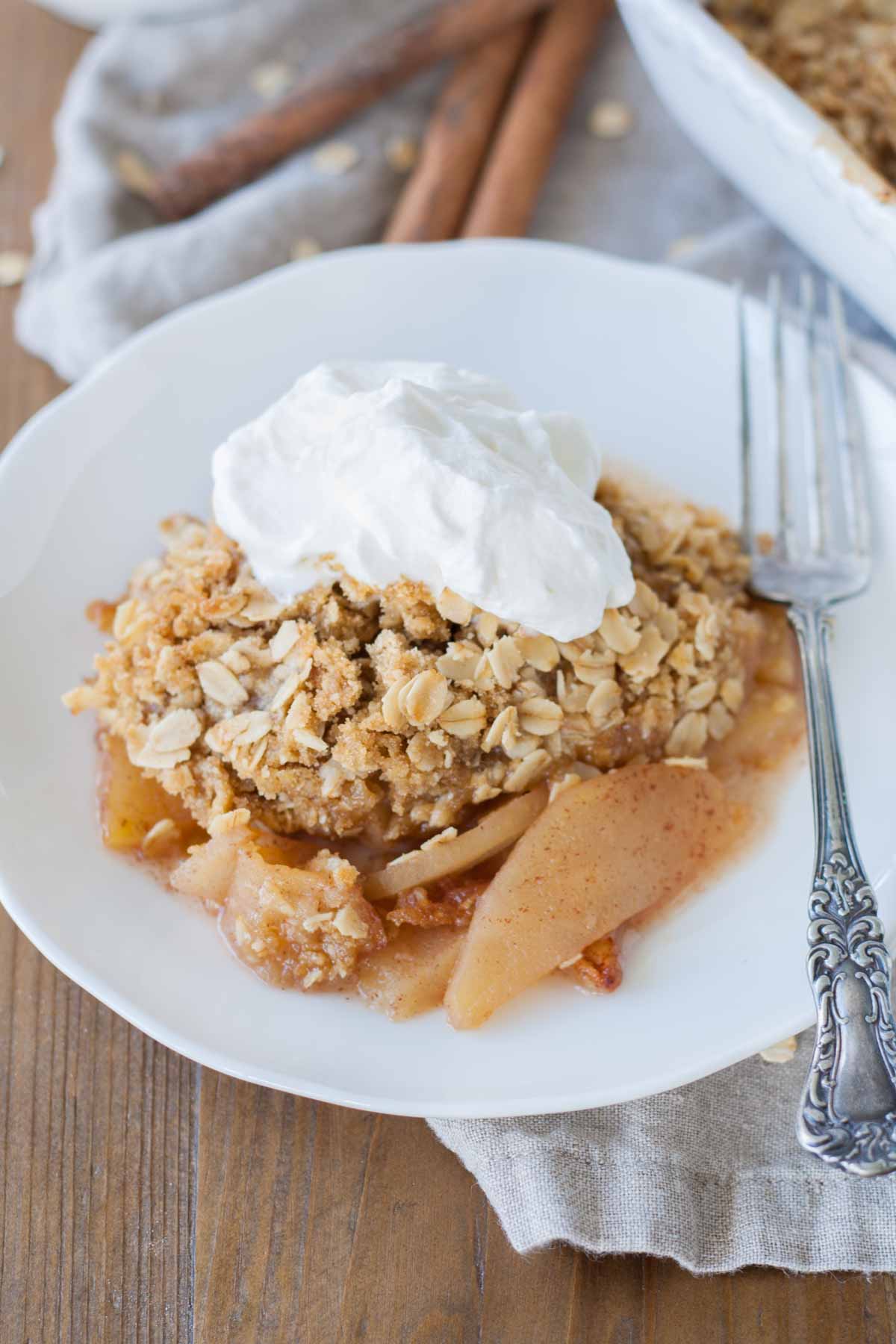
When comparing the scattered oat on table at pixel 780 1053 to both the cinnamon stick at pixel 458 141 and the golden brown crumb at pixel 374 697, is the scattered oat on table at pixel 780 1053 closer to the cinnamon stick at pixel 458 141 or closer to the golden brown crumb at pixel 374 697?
the golden brown crumb at pixel 374 697

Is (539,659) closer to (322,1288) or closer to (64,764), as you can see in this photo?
(64,764)

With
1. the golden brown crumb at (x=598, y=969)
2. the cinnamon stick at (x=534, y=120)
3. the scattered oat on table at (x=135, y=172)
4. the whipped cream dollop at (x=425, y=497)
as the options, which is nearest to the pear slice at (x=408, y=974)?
the golden brown crumb at (x=598, y=969)

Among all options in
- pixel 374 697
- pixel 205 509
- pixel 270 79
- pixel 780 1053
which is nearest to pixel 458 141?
pixel 270 79

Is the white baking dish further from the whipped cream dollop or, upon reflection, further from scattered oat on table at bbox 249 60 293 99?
scattered oat on table at bbox 249 60 293 99

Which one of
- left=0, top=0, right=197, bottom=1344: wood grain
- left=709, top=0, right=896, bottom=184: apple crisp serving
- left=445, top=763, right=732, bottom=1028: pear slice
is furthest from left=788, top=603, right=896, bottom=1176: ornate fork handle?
left=709, top=0, right=896, bottom=184: apple crisp serving

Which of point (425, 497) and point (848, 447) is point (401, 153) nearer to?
point (848, 447)

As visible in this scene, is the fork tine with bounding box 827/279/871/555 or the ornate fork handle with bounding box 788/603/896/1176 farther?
the fork tine with bounding box 827/279/871/555

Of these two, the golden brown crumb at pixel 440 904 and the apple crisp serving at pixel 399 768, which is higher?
the apple crisp serving at pixel 399 768
